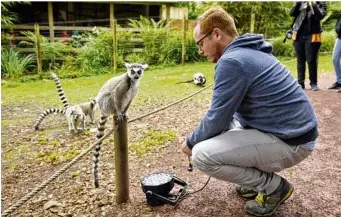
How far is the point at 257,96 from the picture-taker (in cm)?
213

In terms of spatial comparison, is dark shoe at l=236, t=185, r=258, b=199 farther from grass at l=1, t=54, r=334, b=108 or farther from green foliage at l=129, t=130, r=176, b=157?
grass at l=1, t=54, r=334, b=108

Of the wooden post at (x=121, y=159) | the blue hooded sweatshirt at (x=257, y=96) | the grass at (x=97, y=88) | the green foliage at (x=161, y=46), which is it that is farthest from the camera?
the green foliage at (x=161, y=46)

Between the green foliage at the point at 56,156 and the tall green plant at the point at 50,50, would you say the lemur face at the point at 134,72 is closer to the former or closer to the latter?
the green foliage at the point at 56,156

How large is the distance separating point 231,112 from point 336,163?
6.02ft

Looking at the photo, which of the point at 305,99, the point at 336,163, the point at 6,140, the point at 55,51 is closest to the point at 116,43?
the point at 55,51

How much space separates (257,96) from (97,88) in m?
6.21

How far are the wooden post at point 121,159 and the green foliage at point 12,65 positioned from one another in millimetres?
7972

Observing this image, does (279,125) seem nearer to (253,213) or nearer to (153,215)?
(253,213)

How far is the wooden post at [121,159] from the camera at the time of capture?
2625mm

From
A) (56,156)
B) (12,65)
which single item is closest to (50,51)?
(12,65)

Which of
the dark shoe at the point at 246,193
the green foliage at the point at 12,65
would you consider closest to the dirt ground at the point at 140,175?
the dark shoe at the point at 246,193

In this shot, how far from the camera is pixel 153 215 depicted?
2.55 meters

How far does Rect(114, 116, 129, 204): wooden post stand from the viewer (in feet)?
8.61

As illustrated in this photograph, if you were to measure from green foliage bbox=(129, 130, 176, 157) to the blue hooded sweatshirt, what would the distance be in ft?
6.20
